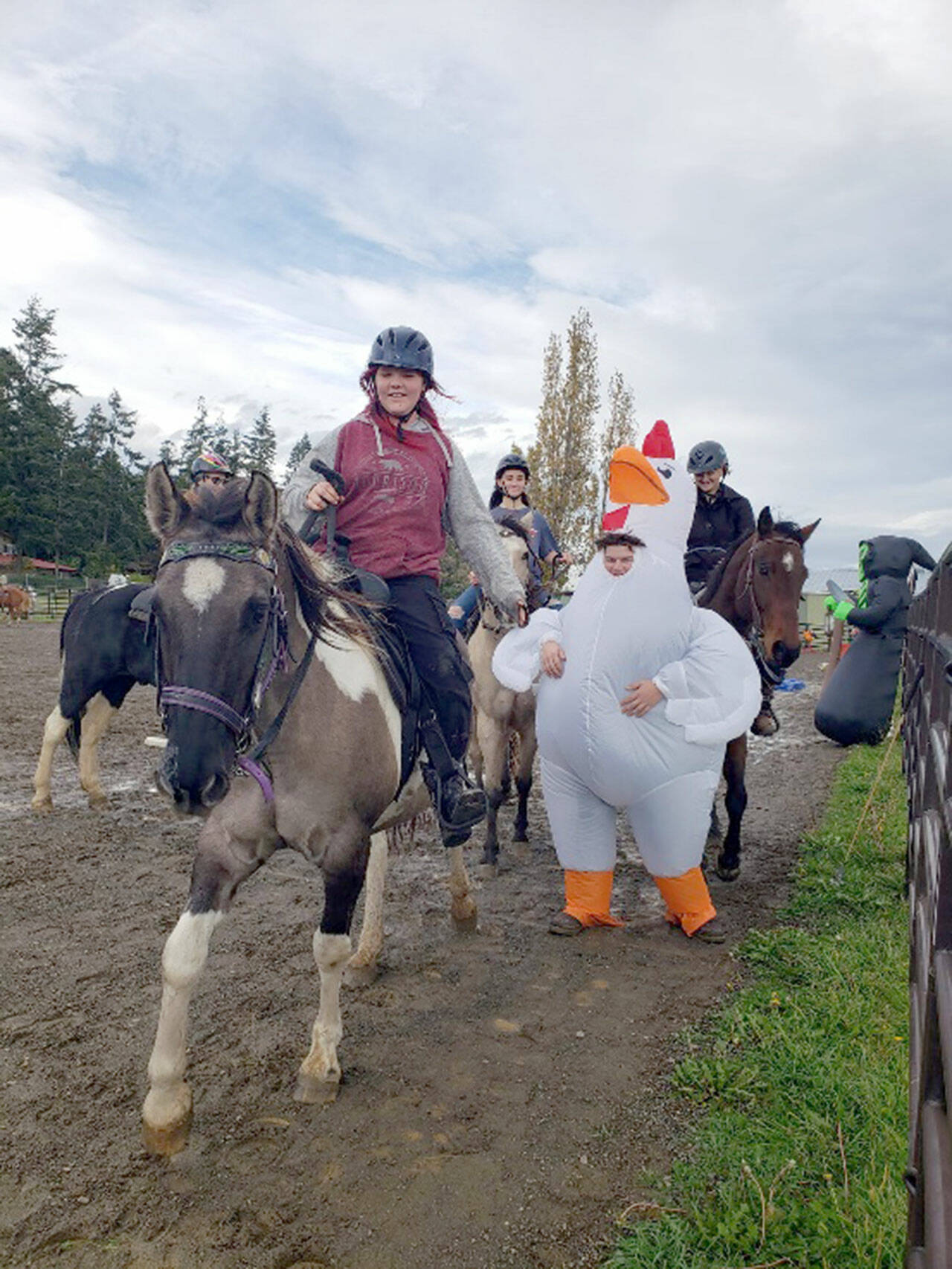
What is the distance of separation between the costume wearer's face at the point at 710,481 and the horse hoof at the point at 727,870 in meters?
3.06

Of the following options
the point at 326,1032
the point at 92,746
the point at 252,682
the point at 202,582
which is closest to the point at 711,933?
the point at 326,1032

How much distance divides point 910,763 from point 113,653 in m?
6.05

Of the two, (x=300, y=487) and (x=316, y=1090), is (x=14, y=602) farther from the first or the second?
(x=316, y=1090)

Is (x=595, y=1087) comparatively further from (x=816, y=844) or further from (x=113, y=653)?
(x=113, y=653)

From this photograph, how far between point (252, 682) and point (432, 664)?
122 cm

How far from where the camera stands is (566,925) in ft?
15.4

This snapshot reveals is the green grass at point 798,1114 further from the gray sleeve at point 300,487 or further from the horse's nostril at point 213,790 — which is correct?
the gray sleeve at point 300,487

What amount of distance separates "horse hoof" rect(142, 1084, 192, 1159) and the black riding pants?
1.65 metres

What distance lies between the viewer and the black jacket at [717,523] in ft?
22.9

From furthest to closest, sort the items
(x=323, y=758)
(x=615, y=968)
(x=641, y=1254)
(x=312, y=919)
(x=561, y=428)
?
(x=561, y=428)
(x=312, y=919)
(x=615, y=968)
(x=323, y=758)
(x=641, y=1254)

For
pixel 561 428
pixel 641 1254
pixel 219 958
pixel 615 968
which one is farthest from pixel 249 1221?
pixel 561 428

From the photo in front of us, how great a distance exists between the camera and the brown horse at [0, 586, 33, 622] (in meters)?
31.3

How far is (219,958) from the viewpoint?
14.2 ft

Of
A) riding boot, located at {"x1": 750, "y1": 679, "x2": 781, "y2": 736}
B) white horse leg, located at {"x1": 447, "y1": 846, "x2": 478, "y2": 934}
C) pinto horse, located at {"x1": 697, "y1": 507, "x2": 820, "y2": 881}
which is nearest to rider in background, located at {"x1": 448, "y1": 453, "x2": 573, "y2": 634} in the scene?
pinto horse, located at {"x1": 697, "y1": 507, "x2": 820, "y2": 881}
